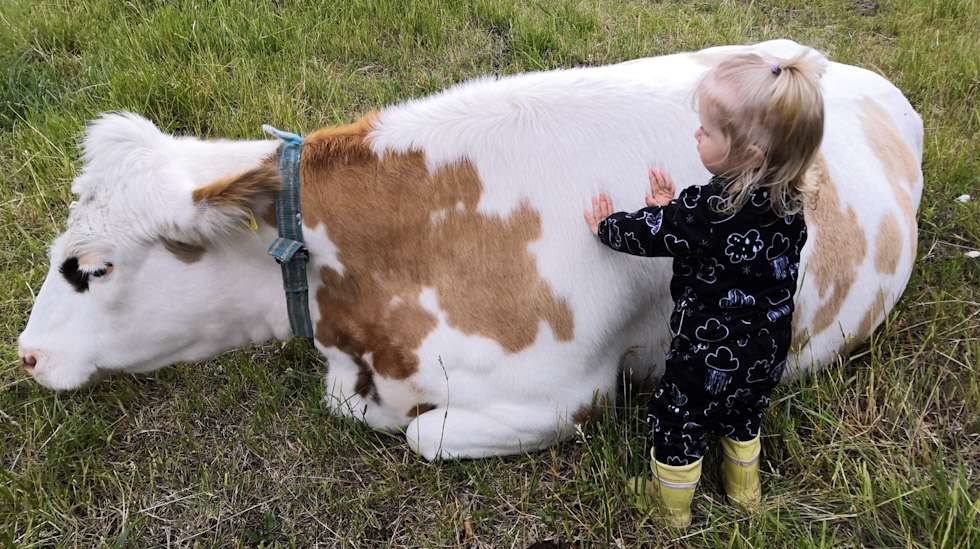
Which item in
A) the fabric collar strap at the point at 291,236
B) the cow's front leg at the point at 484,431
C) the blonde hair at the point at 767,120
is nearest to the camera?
the blonde hair at the point at 767,120

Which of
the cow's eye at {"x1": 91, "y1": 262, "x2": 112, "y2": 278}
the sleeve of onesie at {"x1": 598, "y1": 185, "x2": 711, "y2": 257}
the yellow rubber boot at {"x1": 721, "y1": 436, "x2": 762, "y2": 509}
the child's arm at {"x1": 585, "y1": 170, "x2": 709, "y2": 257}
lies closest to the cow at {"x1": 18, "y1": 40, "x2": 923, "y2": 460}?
the cow's eye at {"x1": 91, "y1": 262, "x2": 112, "y2": 278}

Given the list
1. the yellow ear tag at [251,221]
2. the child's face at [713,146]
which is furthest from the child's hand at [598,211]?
the yellow ear tag at [251,221]

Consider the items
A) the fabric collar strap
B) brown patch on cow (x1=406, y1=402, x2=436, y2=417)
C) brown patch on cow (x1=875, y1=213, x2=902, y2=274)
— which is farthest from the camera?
brown patch on cow (x1=875, y1=213, x2=902, y2=274)

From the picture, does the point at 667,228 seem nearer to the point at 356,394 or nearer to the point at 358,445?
the point at 356,394

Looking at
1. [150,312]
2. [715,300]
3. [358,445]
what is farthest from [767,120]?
[150,312]

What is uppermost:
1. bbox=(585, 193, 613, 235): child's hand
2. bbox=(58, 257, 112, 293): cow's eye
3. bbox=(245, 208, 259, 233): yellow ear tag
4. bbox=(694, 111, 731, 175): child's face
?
bbox=(694, 111, 731, 175): child's face

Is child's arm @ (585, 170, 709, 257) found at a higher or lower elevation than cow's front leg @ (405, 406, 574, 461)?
higher

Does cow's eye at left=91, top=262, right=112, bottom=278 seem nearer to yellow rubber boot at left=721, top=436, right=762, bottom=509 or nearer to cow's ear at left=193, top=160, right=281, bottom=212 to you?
cow's ear at left=193, top=160, right=281, bottom=212

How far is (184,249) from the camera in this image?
8.15 ft

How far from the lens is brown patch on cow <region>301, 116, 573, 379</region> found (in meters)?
2.45

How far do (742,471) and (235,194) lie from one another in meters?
1.79

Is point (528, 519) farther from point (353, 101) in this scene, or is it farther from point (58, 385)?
point (353, 101)

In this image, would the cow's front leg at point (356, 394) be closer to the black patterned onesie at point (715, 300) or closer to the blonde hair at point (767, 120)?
the black patterned onesie at point (715, 300)

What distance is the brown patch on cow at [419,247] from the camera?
8.04 ft
